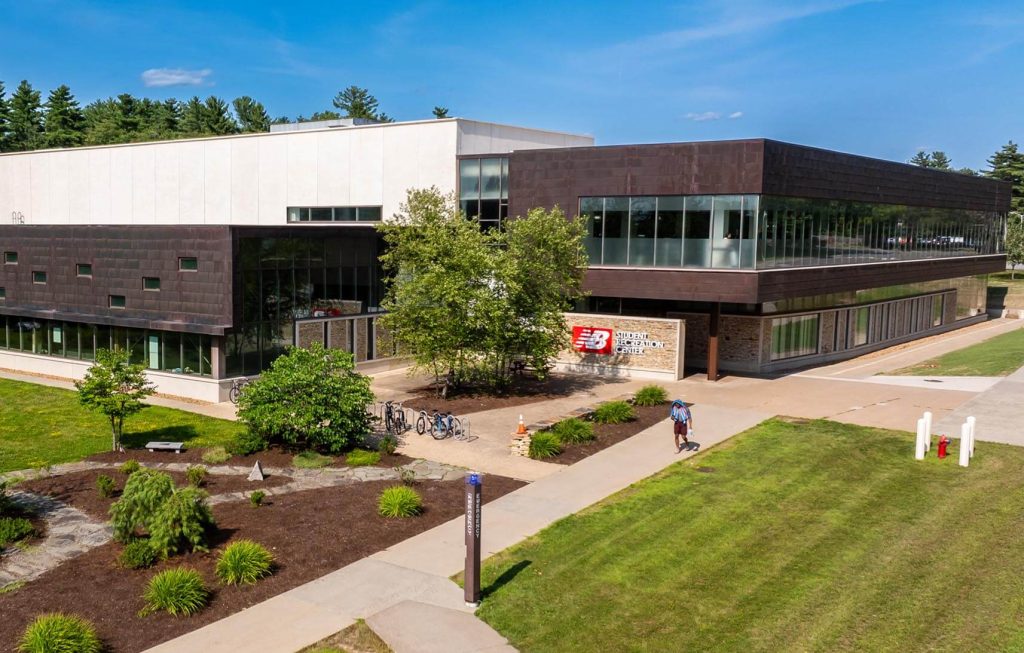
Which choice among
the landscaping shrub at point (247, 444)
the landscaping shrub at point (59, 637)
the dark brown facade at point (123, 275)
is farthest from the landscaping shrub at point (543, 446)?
the dark brown facade at point (123, 275)

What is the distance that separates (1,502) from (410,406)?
12.8 m

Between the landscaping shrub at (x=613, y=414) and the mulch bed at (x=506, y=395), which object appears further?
the mulch bed at (x=506, y=395)

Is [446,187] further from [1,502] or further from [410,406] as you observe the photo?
[1,502]

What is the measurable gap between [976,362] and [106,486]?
3239 cm

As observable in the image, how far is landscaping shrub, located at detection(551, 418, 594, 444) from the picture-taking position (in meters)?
22.6

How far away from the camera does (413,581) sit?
1383cm

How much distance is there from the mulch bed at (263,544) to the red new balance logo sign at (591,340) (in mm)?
15479

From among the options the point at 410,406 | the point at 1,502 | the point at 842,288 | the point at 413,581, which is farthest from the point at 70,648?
the point at 842,288

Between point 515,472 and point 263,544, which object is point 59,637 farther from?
point 515,472

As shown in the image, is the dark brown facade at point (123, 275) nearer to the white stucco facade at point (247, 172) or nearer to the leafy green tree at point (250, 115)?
the white stucco facade at point (247, 172)

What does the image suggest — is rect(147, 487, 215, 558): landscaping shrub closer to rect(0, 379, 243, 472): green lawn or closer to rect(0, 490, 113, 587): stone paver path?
rect(0, 490, 113, 587): stone paver path

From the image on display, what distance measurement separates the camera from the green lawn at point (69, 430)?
22.3m

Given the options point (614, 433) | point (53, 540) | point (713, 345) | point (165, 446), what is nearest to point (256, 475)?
point (165, 446)

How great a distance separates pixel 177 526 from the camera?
48.1 ft
